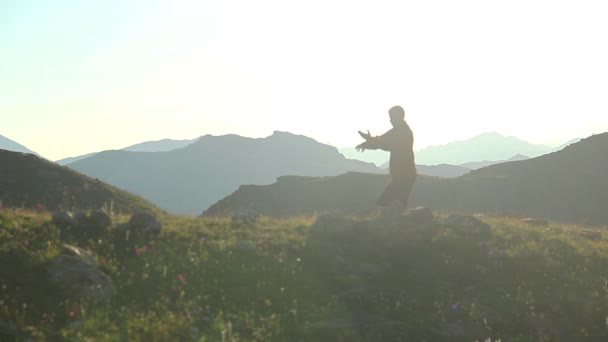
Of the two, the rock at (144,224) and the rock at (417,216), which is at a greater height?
the rock at (144,224)

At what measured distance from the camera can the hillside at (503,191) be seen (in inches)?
2933

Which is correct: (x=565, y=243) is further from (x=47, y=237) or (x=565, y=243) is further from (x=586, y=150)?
(x=586, y=150)

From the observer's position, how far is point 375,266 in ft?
39.5

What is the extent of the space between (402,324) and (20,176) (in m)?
50.9

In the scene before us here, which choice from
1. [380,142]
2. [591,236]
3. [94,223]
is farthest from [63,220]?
[591,236]

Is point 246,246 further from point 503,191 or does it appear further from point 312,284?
point 503,191

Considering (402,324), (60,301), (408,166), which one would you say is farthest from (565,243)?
(60,301)

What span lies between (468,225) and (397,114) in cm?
464

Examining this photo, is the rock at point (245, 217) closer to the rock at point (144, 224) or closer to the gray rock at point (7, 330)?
the rock at point (144, 224)

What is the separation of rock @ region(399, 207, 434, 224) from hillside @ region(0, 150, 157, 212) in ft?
108

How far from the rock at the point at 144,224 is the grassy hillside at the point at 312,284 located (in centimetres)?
28

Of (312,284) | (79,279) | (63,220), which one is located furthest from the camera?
(63,220)

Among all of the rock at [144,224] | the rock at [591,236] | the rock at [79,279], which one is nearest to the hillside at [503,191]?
the rock at [591,236]

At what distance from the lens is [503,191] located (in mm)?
79938
